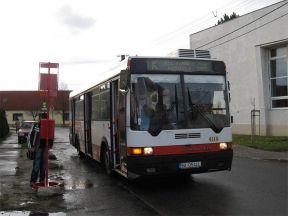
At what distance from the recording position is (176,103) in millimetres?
10617

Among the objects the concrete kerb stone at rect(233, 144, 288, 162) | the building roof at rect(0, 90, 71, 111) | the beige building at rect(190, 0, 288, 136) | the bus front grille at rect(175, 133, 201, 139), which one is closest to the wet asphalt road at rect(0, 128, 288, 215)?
the bus front grille at rect(175, 133, 201, 139)

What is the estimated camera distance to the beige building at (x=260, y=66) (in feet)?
96.0

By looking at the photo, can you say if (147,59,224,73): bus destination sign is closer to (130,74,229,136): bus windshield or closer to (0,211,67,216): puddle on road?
(130,74,229,136): bus windshield

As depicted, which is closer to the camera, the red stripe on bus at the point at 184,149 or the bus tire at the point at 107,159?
the red stripe on bus at the point at 184,149

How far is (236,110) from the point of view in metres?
33.6

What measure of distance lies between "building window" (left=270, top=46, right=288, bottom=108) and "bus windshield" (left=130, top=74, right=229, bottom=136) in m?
19.5

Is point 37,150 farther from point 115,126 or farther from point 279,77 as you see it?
point 279,77

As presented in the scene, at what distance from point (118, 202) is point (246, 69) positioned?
24092 mm

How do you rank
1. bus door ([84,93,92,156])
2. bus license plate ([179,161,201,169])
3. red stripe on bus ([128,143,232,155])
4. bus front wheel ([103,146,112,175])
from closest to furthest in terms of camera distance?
red stripe on bus ([128,143,232,155]) → bus license plate ([179,161,201,169]) → bus front wheel ([103,146,112,175]) → bus door ([84,93,92,156])

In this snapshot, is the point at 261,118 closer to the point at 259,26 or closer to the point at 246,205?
the point at 259,26

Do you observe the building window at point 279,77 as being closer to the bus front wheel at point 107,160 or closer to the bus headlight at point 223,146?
the bus front wheel at point 107,160

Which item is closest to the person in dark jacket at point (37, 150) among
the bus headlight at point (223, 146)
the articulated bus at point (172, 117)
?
the articulated bus at point (172, 117)

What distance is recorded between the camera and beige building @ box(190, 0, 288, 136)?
96.0ft

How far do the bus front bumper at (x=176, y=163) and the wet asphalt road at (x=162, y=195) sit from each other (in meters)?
0.48
